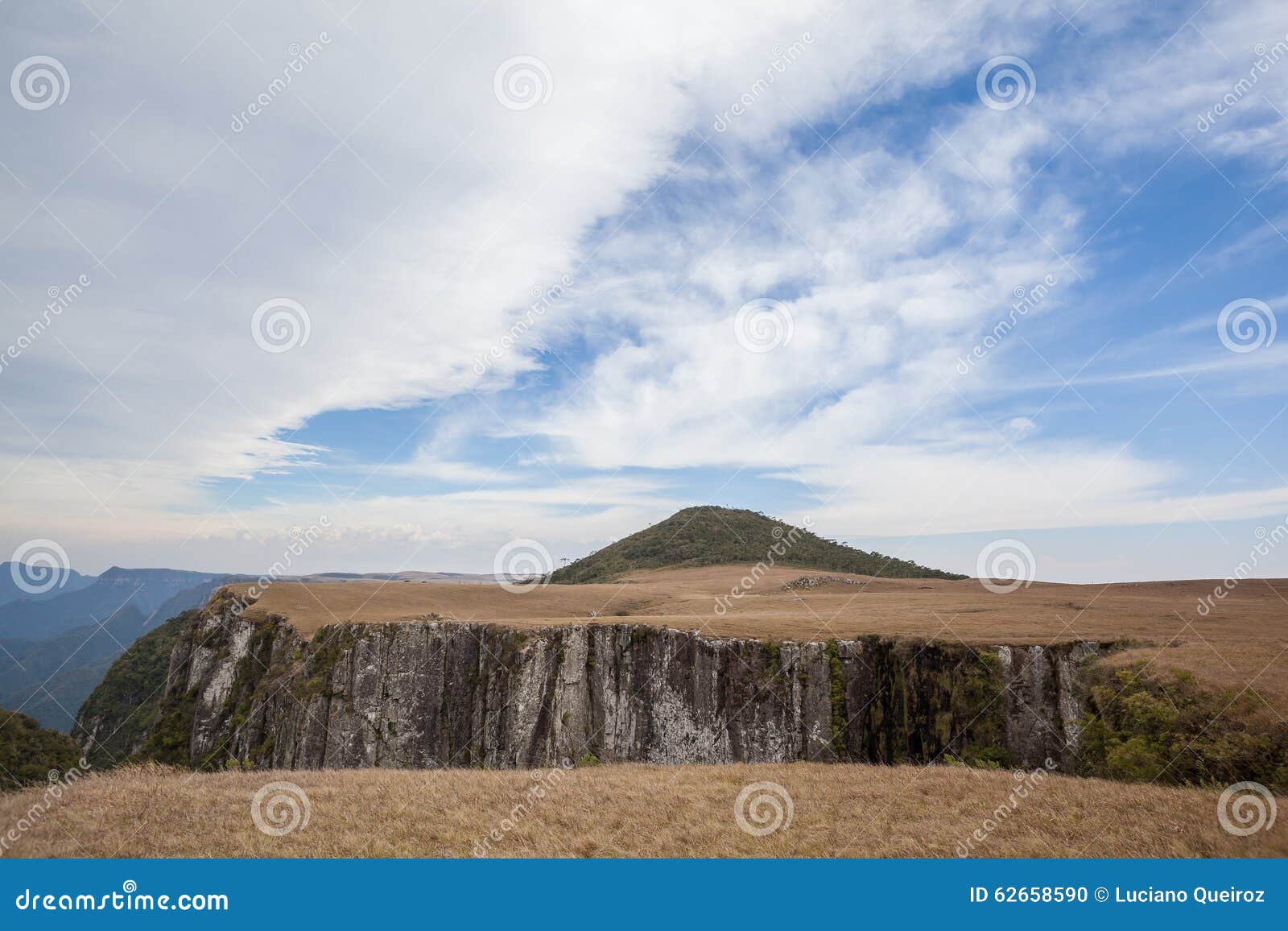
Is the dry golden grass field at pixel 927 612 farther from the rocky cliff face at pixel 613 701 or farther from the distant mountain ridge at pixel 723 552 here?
the distant mountain ridge at pixel 723 552

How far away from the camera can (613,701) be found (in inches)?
1318

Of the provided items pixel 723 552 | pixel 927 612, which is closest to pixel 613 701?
pixel 927 612

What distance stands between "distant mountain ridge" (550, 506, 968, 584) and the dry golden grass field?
30393mm

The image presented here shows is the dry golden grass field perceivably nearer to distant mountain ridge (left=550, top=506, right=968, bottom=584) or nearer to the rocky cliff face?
the rocky cliff face

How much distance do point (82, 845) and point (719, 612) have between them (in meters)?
35.6

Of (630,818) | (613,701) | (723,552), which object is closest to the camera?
(630,818)

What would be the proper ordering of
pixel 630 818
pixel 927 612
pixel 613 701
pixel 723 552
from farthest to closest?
pixel 723 552
pixel 927 612
pixel 613 701
pixel 630 818

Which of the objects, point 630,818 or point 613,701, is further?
point 613,701

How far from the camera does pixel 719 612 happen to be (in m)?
42.2

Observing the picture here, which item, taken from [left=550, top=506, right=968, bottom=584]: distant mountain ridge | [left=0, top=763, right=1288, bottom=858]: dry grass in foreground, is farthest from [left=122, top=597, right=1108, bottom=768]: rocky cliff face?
[left=550, top=506, right=968, bottom=584]: distant mountain ridge

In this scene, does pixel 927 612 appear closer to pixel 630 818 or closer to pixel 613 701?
pixel 613 701

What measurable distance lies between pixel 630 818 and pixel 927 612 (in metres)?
31.5

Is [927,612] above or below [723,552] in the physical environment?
below

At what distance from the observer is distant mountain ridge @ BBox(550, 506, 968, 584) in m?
99.1
